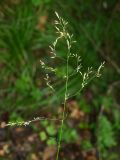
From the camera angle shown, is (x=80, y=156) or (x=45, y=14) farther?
(x=45, y=14)

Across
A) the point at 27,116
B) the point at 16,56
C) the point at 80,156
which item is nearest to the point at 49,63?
the point at 16,56

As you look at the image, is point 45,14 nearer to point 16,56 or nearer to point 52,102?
point 16,56

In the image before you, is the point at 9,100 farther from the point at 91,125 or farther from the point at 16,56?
the point at 91,125

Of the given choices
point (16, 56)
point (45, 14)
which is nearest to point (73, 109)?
point (16, 56)

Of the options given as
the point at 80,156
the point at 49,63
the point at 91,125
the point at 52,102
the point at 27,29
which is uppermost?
the point at 27,29

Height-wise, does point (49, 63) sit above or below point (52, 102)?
above

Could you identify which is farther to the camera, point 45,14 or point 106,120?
point 45,14

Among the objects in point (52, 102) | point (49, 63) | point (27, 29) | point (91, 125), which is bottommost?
point (91, 125)
